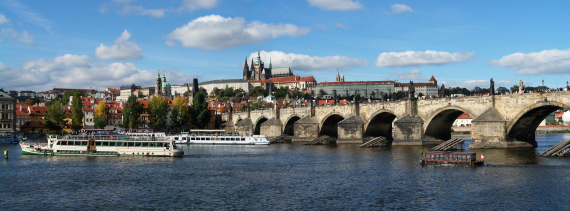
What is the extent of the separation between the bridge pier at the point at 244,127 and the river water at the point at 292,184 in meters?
52.6

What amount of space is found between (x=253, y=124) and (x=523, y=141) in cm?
5875

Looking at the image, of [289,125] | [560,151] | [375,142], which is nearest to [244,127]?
[289,125]

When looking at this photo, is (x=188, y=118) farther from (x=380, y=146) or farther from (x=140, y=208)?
(x=140, y=208)

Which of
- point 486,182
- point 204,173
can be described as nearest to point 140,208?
point 204,173

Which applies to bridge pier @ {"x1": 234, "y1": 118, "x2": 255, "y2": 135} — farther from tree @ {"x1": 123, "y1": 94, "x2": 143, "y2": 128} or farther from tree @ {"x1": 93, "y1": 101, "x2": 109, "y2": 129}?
tree @ {"x1": 93, "y1": 101, "x2": 109, "y2": 129}

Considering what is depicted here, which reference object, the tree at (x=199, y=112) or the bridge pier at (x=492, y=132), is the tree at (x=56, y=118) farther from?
the bridge pier at (x=492, y=132)

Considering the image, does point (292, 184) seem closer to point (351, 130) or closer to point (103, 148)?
point (103, 148)

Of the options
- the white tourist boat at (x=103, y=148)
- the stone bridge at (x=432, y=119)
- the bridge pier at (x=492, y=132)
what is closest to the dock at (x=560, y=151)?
the stone bridge at (x=432, y=119)

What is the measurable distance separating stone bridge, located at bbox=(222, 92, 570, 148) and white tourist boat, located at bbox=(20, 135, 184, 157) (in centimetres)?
2494

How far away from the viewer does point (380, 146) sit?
5938cm

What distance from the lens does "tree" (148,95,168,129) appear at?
94344mm

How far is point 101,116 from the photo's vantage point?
9581 centimetres

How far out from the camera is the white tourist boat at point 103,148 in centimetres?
4959

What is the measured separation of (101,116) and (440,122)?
6503 cm
